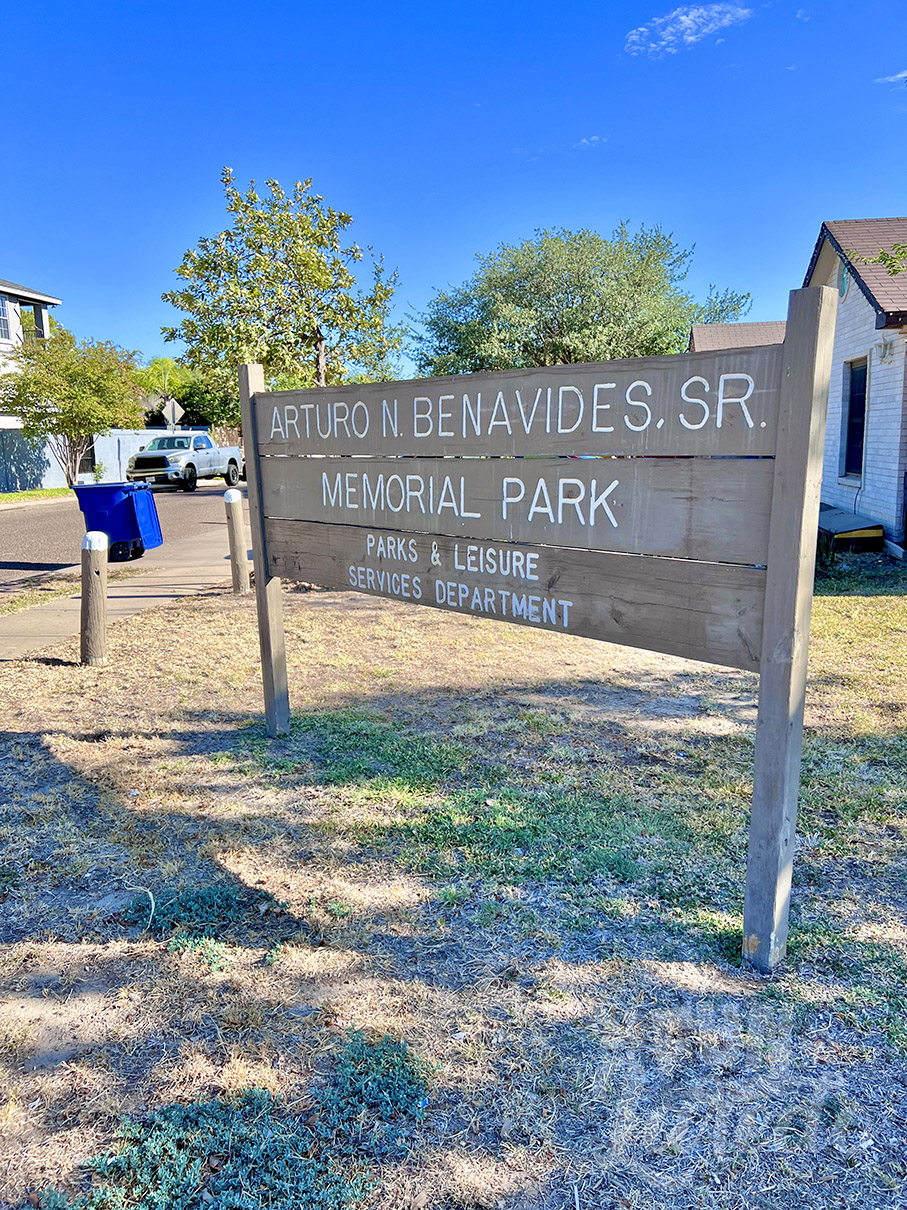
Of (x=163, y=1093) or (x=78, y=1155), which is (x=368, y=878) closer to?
(x=163, y=1093)

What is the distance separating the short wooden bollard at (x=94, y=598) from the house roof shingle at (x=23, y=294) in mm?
29680

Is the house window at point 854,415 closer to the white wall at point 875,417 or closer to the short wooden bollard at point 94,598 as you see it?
the white wall at point 875,417

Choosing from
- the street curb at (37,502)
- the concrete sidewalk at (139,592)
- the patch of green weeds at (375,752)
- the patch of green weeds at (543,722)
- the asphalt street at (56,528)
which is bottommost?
the patch of green weeds at (375,752)

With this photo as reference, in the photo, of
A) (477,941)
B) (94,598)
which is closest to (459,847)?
(477,941)

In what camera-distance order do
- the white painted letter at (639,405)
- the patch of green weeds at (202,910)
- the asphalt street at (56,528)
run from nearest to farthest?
the white painted letter at (639,405) < the patch of green weeds at (202,910) < the asphalt street at (56,528)

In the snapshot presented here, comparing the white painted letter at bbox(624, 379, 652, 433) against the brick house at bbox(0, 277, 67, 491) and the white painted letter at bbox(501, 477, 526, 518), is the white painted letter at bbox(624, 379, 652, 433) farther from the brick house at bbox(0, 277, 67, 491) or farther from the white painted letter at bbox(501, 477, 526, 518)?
the brick house at bbox(0, 277, 67, 491)

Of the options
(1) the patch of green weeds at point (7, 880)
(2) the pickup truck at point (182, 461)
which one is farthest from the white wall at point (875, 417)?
(2) the pickup truck at point (182, 461)

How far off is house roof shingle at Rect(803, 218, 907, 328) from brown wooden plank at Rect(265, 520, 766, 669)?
287 inches

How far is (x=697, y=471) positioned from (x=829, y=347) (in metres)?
0.47

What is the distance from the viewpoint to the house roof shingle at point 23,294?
97.2ft

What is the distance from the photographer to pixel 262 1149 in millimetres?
1801

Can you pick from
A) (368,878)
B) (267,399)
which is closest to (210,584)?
(267,399)

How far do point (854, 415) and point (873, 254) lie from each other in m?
Answer: 2.60

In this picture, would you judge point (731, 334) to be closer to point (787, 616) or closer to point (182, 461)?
point (182, 461)
